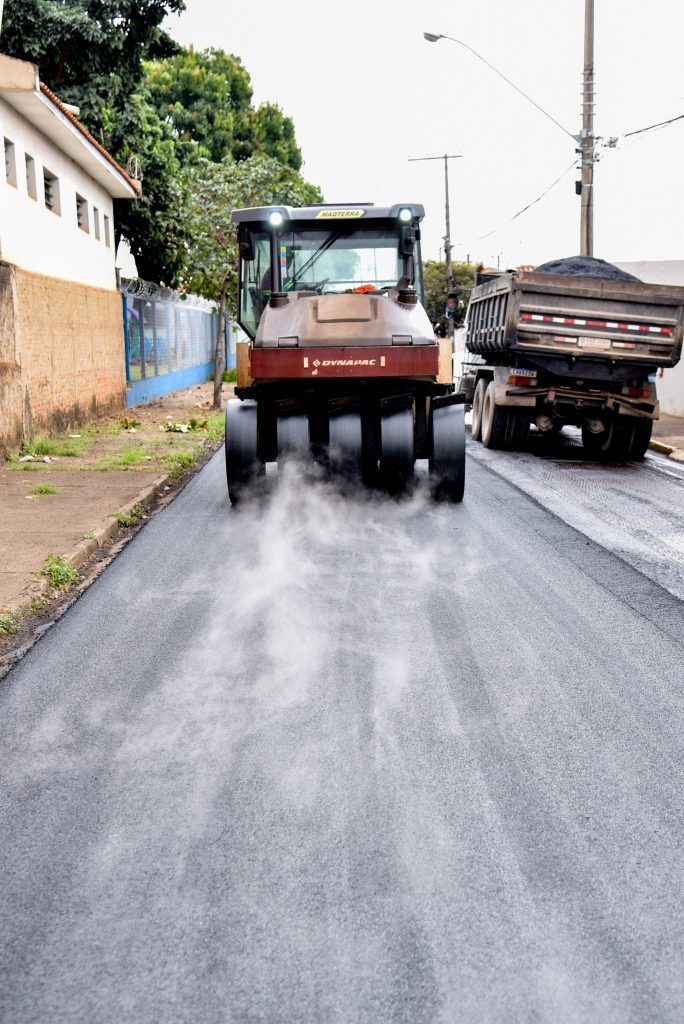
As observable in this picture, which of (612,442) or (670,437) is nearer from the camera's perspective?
(612,442)

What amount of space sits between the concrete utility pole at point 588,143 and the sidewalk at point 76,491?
952cm

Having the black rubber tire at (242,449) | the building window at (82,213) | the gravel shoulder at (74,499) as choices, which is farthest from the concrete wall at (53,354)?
the black rubber tire at (242,449)

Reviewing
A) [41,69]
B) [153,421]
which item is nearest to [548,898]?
[153,421]

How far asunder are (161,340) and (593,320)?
17.1 metres

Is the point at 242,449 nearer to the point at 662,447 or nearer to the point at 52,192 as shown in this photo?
the point at 662,447

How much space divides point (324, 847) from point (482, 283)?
15706 mm

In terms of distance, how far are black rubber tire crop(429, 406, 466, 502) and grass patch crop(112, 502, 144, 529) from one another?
3148mm

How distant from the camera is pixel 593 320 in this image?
14.1 metres

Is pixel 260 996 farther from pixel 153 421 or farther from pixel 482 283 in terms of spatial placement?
pixel 153 421

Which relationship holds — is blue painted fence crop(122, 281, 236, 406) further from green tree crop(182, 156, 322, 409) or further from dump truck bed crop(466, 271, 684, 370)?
dump truck bed crop(466, 271, 684, 370)

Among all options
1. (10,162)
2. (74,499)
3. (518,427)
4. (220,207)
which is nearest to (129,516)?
(74,499)

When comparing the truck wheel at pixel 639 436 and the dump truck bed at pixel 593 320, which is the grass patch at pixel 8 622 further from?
the truck wheel at pixel 639 436

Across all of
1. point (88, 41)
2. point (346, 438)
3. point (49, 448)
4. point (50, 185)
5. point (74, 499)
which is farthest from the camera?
point (88, 41)

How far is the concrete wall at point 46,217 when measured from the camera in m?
15.7
